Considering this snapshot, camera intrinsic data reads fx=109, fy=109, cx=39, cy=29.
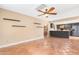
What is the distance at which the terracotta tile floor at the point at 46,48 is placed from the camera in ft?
7.23

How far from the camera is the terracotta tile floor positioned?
86.8 inches

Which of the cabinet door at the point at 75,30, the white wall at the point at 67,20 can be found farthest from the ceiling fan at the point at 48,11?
the cabinet door at the point at 75,30

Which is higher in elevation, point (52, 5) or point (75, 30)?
point (52, 5)

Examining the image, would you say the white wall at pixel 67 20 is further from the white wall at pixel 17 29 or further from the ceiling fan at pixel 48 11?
the white wall at pixel 17 29

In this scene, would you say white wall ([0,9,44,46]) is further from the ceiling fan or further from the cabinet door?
the cabinet door

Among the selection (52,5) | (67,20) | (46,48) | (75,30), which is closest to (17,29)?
(46,48)

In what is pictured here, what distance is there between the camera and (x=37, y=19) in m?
2.42

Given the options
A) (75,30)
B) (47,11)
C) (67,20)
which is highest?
(47,11)

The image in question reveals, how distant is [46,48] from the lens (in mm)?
2301

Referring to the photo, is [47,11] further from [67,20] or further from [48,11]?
[67,20]

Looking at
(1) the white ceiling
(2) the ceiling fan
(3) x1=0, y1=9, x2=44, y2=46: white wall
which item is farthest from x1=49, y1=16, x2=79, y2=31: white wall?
(3) x1=0, y1=9, x2=44, y2=46: white wall

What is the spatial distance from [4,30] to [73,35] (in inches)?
56.8

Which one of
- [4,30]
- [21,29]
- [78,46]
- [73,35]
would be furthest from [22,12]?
[78,46]
